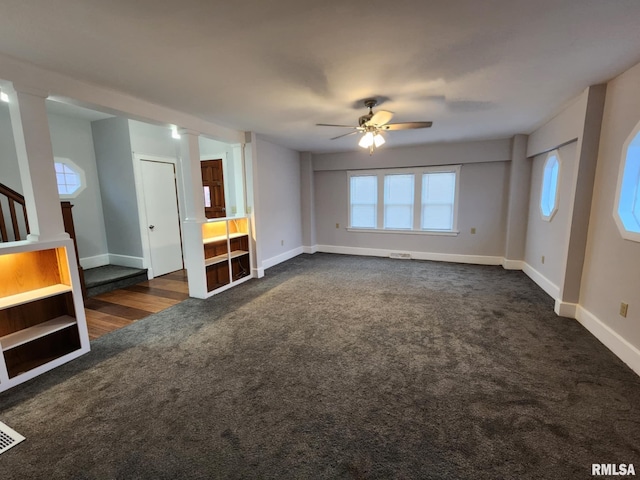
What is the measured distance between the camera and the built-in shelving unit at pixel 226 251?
14.2 ft

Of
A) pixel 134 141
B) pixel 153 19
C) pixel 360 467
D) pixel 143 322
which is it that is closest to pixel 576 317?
pixel 360 467

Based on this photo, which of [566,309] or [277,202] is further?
[277,202]

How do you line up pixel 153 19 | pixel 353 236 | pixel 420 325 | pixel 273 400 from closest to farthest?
pixel 153 19 → pixel 273 400 → pixel 420 325 → pixel 353 236

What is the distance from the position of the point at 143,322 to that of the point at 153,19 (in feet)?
9.82

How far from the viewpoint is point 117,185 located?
490 cm

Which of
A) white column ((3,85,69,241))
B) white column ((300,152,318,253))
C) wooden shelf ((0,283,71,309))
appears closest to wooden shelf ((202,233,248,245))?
wooden shelf ((0,283,71,309))

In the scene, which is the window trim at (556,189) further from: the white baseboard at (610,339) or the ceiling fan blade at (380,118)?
the ceiling fan blade at (380,118)

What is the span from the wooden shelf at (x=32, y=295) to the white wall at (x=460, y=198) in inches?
203

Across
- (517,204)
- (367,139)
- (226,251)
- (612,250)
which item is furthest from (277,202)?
(612,250)

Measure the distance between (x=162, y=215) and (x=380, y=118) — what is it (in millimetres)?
4182

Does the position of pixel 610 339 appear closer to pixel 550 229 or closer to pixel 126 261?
pixel 550 229

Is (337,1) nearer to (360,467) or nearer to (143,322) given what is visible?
(360,467)

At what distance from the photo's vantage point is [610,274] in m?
2.67

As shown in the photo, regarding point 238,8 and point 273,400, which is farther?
point 273,400
